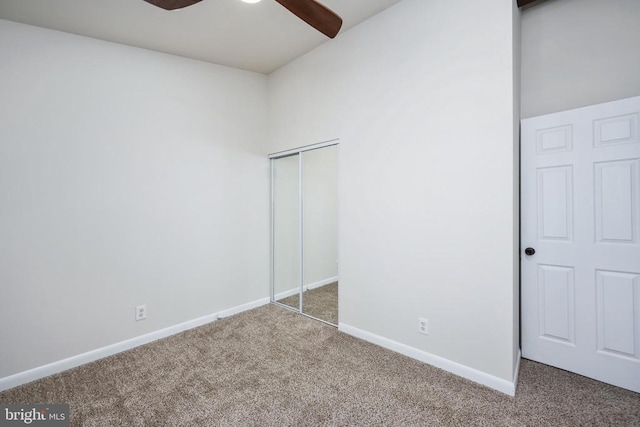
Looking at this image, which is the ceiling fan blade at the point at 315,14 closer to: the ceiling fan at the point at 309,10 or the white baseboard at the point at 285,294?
the ceiling fan at the point at 309,10

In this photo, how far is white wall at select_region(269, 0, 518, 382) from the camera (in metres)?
1.99

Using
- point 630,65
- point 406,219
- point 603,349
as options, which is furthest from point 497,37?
point 603,349

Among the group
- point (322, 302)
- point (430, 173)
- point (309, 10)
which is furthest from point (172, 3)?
point (322, 302)

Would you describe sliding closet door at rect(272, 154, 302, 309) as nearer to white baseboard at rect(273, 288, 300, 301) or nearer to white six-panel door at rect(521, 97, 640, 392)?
white baseboard at rect(273, 288, 300, 301)

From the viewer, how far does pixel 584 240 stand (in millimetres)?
2107

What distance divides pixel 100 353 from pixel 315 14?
118 inches

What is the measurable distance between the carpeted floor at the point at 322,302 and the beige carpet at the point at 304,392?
1.67 ft

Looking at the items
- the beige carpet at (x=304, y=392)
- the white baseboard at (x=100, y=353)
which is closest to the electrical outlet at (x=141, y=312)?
the white baseboard at (x=100, y=353)

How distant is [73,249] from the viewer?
8.14 ft

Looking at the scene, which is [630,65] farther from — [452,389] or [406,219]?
[452,389]

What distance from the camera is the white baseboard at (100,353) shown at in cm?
223

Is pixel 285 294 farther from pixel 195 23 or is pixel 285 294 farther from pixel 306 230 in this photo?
pixel 195 23

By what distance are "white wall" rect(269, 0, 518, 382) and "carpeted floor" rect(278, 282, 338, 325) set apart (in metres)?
0.25

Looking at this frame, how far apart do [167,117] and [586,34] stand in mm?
3393
